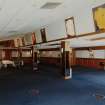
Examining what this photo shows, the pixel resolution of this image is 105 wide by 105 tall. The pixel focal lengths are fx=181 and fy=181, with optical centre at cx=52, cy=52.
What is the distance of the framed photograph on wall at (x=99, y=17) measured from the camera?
4527 mm

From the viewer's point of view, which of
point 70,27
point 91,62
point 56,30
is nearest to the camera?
point 70,27

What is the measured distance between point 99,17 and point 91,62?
32.8 feet

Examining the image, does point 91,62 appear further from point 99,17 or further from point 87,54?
point 99,17

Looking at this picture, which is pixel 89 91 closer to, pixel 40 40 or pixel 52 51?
pixel 40 40

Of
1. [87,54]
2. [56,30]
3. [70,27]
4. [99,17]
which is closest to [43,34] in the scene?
[56,30]

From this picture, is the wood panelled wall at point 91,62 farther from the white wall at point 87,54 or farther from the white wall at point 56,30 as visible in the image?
the white wall at point 56,30

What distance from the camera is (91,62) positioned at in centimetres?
1445

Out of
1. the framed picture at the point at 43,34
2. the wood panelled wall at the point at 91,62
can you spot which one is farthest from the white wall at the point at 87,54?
the framed picture at the point at 43,34

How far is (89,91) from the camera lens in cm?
637

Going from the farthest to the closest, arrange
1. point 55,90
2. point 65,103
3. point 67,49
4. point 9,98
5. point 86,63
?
point 86,63, point 67,49, point 55,90, point 9,98, point 65,103

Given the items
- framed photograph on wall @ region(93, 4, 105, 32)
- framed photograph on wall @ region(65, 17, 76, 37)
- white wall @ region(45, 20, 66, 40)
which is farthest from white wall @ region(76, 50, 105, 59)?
framed photograph on wall @ region(93, 4, 105, 32)

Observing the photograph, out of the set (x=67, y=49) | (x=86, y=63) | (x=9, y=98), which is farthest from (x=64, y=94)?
(x=86, y=63)

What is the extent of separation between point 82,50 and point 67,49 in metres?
6.27

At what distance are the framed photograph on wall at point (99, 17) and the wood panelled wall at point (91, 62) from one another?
8623mm
